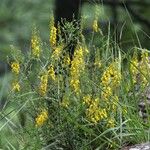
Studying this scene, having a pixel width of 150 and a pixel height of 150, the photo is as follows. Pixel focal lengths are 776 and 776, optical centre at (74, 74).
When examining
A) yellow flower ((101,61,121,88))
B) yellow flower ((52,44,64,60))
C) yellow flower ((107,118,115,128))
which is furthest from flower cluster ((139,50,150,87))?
yellow flower ((52,44,64,60))

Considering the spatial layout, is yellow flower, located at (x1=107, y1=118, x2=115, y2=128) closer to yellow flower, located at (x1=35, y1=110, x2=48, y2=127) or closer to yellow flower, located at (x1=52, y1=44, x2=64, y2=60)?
yellow flower, located at (x1=35, y1=110, x2=48, y2=127)

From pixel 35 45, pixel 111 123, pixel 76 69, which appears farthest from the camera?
pixel 35 45

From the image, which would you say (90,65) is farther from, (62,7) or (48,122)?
(62,7)

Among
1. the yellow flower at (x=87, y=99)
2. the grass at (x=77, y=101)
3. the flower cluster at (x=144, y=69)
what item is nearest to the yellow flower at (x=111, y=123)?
the grass at (x=77, y=101)

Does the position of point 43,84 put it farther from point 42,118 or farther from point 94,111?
point 94,111

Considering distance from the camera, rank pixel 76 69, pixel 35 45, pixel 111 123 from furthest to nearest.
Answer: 1. pixel 35 45
2. pixel 76 69
3. pixel 111 123

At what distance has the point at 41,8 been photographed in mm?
7902

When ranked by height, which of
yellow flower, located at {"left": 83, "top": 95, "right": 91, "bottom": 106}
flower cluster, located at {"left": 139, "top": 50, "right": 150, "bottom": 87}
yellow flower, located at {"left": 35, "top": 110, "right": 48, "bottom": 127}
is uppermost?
flower cluster, located at {"left": 139, "top": 50, "right": 150, "bottom": 87}

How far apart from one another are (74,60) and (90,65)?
176mm

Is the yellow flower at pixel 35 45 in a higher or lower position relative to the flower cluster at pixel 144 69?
higher

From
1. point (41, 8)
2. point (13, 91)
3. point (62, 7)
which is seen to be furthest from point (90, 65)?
point (41, 8)

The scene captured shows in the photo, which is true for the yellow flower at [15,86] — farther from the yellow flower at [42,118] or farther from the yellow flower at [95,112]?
the yellow flower at [95,112]

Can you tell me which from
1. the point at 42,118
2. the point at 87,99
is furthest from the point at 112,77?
the point at 42,118

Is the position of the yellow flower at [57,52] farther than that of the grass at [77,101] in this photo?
Yes
